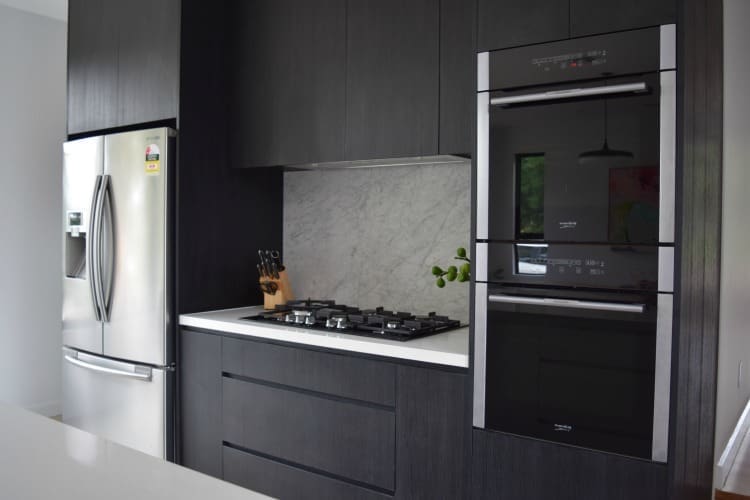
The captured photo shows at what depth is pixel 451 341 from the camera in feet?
8.30

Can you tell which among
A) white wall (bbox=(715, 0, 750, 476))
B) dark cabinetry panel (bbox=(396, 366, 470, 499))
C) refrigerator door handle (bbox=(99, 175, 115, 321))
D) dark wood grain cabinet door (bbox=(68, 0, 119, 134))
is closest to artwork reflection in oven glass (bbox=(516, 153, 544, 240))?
dark cabinetry panel (bbox=(396, 366, 470, 499))

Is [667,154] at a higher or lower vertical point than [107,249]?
higher

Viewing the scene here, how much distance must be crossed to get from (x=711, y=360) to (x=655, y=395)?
1064mm

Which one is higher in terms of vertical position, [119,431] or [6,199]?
[6,199]

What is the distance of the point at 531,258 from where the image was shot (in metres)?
2.12

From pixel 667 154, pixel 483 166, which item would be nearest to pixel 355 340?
pixel 483 166

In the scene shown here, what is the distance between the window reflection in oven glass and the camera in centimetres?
210

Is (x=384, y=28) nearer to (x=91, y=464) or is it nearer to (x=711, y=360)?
(x=711, y=360)

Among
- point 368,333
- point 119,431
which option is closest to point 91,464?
point 368,333

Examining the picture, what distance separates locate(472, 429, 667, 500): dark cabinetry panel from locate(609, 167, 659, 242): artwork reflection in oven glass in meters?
0.67

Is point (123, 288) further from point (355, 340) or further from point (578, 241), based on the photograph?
point (578, 241)

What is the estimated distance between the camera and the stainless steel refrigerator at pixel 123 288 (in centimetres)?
317

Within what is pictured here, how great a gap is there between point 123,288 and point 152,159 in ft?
2.21

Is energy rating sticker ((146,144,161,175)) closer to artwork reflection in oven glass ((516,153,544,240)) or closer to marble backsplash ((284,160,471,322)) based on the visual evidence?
marble backsplash ((284,160,471,322))
